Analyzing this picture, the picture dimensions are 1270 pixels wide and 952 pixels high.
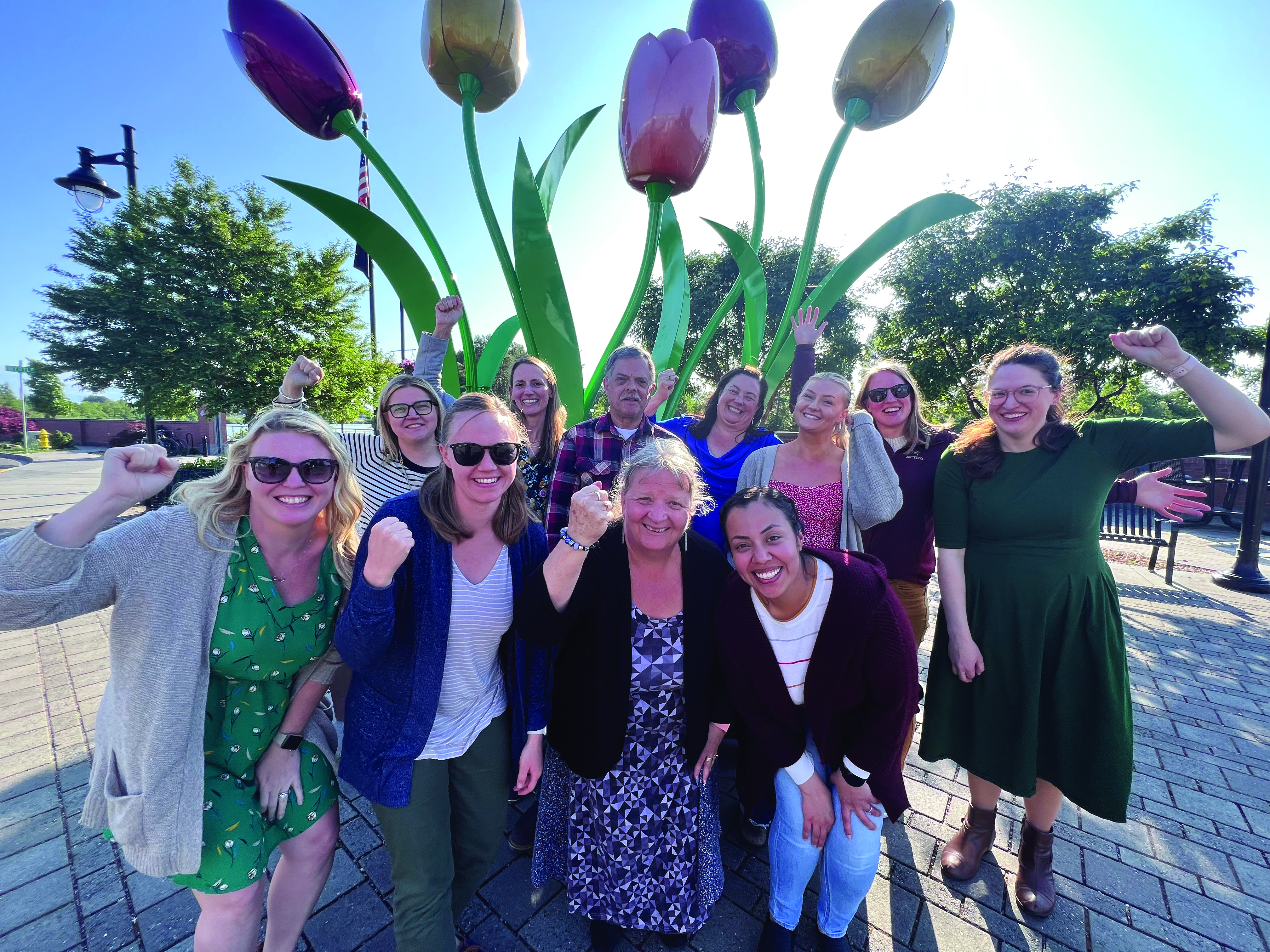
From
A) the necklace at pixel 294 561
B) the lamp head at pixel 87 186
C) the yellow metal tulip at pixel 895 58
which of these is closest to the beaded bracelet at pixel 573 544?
the necklace at pixel 294 561

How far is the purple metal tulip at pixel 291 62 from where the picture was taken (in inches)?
122

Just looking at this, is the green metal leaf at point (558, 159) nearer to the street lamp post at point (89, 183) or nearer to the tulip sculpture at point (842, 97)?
the tulip sculpture at point (842, 97)

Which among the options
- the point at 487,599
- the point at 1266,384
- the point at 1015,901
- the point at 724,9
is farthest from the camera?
the point at 1266,384

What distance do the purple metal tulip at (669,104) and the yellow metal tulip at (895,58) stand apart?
3.73ft

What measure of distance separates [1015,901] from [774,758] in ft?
3.98

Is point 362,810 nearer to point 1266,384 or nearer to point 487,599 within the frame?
point 487,599

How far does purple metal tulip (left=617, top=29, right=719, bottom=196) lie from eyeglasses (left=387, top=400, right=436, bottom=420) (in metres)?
2.12

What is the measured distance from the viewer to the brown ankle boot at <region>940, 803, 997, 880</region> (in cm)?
205

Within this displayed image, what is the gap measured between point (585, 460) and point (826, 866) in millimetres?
1883

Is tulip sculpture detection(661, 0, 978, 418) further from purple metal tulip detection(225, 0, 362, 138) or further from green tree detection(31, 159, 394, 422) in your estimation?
green tree detection(31, 159, 394, 422)

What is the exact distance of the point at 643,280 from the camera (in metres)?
3.85

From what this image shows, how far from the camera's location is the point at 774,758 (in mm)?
1747

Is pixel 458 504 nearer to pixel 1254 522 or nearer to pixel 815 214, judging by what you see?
pixel 815 214

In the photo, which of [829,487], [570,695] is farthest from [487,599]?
[829,487]
